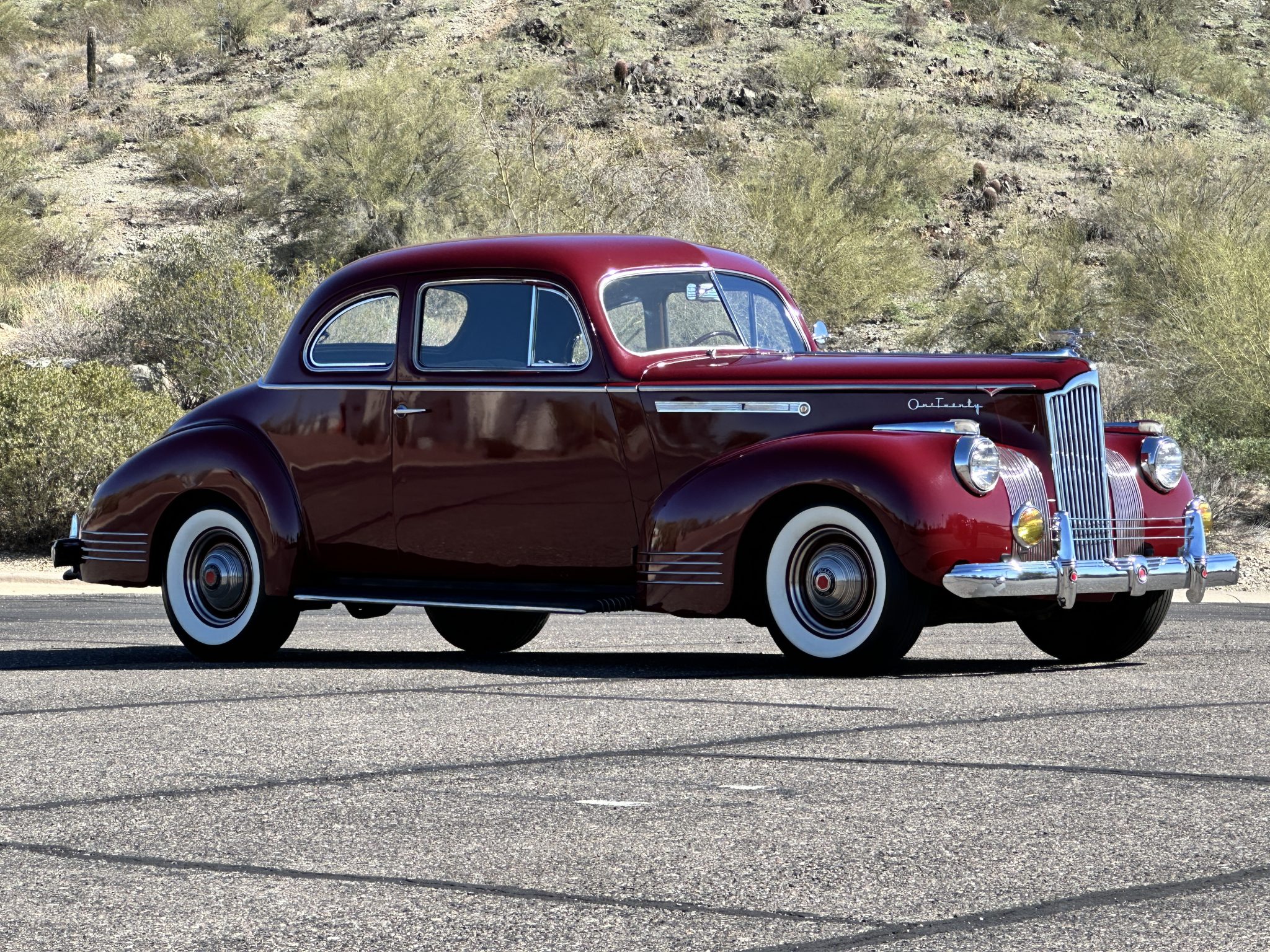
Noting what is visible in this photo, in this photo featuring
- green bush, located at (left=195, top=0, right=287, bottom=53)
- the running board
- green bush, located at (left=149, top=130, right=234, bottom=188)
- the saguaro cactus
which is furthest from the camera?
green bush, located at (left=195, top=0, right=287, bottom=53)

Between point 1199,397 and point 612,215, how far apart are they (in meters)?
11.3

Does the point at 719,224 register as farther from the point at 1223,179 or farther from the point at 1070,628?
the point at 1070,628

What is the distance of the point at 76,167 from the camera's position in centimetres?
5191

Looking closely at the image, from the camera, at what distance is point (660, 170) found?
37.2m

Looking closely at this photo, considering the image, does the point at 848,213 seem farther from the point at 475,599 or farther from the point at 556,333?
the point at 475,599

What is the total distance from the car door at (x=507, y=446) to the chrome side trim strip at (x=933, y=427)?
54.5 inches

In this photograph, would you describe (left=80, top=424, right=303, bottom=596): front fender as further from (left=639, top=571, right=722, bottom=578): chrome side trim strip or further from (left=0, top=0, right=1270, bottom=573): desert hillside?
(left=0, top=0, right=1270, bottom=573): desert hillside

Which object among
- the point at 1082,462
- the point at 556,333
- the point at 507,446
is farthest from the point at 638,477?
the point at 1082,462

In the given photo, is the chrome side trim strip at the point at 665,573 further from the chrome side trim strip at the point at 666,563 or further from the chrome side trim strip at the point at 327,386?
the chrome side trim strip at the point at 327,386

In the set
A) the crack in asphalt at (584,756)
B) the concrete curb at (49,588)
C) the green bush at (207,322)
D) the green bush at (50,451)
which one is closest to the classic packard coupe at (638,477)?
the crack in asphalt at (584,756)

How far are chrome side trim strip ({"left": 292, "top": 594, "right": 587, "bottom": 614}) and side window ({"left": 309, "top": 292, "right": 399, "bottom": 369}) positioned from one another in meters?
1.25

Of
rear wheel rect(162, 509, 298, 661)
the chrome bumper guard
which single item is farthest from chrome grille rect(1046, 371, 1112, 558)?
rear wheel rect(162, 509, 298, 661)

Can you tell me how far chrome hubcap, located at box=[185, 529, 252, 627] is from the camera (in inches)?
421

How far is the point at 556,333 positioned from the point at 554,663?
1.76m
